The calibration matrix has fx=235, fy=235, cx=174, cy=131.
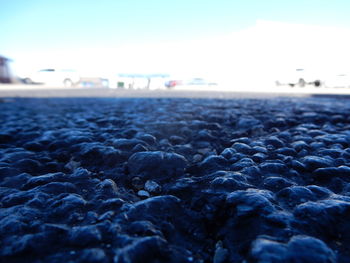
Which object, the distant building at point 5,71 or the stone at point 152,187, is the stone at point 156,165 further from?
the distant building at point 5,71

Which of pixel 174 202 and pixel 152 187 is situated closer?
pixel 174 202

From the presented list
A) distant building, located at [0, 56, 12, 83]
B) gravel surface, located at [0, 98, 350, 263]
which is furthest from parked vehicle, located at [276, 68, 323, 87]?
distant building, located at [0, 56, 12, 83]

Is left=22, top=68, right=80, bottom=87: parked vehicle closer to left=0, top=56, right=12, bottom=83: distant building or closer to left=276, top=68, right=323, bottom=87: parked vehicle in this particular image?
Answer: left=0, top=56, right=12, bottom=83: distant building

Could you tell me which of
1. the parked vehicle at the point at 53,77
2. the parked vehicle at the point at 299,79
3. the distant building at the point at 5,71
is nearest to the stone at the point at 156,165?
the parked vehicle at the point at 299,79

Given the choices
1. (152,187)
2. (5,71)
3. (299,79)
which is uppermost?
(5,71)

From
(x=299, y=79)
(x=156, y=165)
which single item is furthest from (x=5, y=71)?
(x=299, y=79)

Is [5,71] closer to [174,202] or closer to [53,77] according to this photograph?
[53,77]
